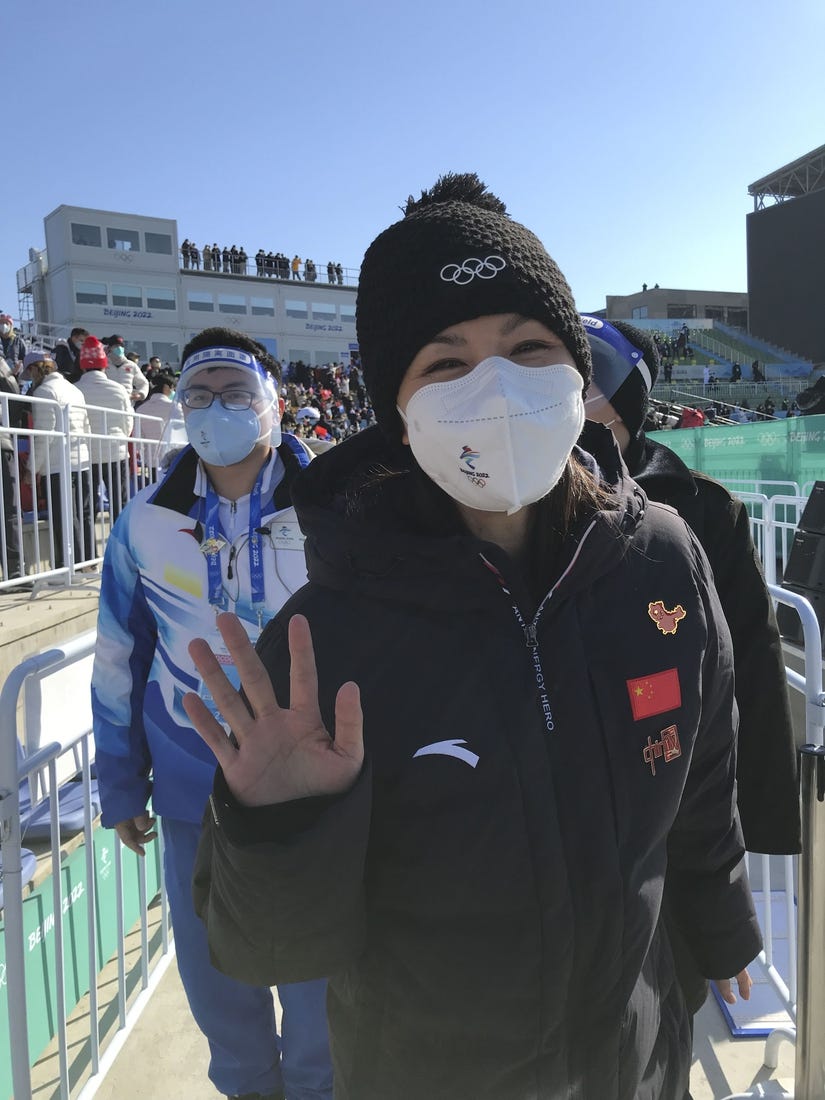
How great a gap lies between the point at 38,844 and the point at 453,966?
2392 mm

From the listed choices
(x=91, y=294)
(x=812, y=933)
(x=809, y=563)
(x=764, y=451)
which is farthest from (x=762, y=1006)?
(x=91, y=294)

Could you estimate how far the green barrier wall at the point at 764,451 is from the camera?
9.98m

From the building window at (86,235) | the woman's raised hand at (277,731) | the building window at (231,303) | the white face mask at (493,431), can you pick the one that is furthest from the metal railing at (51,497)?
the building window at (231,303)

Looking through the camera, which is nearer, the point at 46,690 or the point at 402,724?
the point at 402,724

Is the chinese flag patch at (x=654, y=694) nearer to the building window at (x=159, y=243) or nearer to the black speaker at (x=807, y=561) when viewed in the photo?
the black speaker at (x=807, y=561)

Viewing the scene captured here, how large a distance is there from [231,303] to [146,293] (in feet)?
16.0

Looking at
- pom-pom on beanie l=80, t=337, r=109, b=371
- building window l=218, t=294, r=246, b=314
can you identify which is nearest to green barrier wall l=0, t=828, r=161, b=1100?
pom-pom on beanie l=80, t=337, r=109, b=371

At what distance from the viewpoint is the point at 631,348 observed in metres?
2.18

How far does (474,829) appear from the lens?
1.04m

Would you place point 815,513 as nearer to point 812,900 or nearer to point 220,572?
point 812,900

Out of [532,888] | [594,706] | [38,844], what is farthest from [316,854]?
[38,844]

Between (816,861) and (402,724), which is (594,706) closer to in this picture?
(402,724)

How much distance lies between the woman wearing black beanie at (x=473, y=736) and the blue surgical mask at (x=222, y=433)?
3.71 ft

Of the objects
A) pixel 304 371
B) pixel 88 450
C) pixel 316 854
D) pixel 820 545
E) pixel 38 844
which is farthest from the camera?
pixel 304 371
